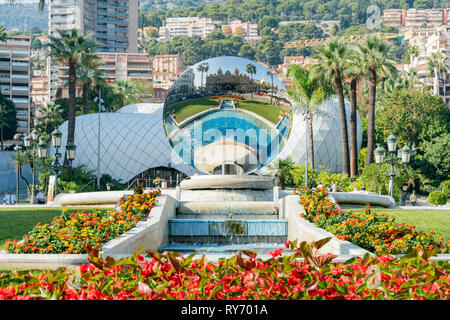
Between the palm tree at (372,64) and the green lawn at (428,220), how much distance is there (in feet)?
73.1

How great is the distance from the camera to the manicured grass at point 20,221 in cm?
1314

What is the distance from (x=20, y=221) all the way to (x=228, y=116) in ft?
24.2

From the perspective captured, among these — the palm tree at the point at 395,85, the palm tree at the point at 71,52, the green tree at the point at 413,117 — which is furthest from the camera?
the palm tree at the point at 395,85

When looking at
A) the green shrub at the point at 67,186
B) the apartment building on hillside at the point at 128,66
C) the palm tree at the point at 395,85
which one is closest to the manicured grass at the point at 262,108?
the green shrub at the point at 67,186

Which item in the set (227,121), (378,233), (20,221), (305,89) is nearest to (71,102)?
(305,89)

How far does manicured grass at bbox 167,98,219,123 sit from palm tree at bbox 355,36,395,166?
902 inches

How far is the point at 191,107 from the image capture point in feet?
64.7

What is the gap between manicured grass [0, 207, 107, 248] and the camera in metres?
13.1

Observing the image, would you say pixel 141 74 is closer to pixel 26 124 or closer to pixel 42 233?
pixel 26 124

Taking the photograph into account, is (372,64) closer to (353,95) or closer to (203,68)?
(353,95)

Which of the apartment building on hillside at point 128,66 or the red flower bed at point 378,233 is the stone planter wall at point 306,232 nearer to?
the red flower bed at point 378,233

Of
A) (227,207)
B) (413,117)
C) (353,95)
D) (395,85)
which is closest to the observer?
(227,207)
